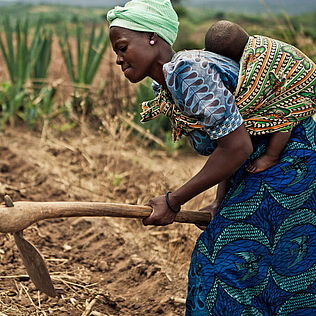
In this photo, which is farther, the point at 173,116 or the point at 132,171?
the point at 132,171

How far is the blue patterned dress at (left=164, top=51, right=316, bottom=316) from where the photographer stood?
1.66 m

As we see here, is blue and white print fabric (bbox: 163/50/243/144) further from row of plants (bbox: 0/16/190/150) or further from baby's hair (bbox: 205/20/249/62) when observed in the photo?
row of plants (bbox: 0/16/190/150)

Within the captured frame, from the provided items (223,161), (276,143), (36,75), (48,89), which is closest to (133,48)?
(223,161)

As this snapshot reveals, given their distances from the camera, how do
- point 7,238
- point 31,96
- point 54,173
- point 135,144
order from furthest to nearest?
1. point 31,96
2. point 135,144
3. point 54,173
4. point 7,238

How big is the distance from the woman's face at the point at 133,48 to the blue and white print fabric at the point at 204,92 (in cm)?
10

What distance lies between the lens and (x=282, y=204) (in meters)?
1.66

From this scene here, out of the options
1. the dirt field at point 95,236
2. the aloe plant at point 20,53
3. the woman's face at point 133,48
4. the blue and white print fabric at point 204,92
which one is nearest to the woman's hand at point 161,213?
the blue and white print fabric at point 204,92

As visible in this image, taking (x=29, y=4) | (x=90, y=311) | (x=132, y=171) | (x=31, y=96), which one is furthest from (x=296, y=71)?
(x=29, y=4)

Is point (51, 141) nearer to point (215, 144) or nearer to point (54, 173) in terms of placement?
point (54, 173)

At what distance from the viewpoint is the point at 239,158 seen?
1.54 metres

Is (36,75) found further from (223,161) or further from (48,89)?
(223,161)

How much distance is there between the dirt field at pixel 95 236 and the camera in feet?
7.90

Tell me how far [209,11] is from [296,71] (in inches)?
320

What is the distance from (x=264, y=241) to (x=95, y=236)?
1557 millimetres
